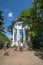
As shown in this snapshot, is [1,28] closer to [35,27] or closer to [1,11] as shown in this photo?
[1,11]

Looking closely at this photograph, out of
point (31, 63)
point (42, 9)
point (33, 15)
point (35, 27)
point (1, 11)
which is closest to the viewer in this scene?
point (31, 63)

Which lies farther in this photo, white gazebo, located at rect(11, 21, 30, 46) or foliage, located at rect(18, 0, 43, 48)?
white gazebo, located at rect(11, 21, 30, 46)

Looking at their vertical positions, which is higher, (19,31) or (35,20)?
(35,20)

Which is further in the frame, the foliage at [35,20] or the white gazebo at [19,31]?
the white gazebo at [19,31]

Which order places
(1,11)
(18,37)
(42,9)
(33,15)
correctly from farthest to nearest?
1. (1,11)
2. (18,37)
3. (33,15)
4. (42,9)

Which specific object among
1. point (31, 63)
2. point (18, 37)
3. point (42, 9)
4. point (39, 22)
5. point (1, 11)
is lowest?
point (31, 63)

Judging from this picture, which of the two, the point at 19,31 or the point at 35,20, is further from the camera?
the point at 19,31

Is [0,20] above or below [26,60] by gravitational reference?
above

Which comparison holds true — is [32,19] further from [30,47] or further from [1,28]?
[1,28]

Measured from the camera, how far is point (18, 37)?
26641 mm

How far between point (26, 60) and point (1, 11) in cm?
2427

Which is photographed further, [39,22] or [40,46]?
[40,46]

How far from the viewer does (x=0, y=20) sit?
37.2m

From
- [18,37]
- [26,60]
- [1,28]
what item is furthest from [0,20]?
[26,60]
